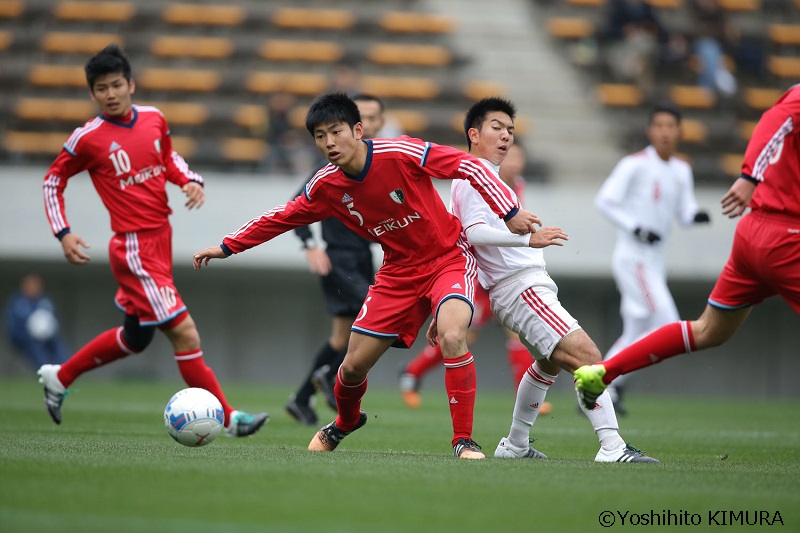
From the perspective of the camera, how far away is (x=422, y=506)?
13.0 ft

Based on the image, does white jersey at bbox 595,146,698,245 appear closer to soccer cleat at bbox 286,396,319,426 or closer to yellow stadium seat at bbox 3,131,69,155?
soccer cleat at bbox 286,396,319,426

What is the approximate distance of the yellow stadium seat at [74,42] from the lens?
19062mm

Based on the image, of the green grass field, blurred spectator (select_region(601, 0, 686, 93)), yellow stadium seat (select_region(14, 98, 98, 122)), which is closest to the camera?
the green grass field

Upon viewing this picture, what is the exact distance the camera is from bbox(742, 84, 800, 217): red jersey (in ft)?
16.9

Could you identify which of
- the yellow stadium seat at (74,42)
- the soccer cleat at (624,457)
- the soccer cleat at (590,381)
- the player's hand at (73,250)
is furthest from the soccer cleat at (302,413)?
the yellow stadium seat at (74,42)

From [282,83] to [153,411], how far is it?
9.85m

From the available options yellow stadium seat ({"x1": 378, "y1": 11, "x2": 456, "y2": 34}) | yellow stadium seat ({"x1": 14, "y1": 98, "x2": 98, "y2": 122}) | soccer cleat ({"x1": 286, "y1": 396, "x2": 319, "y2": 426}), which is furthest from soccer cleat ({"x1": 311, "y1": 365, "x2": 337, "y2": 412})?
yellow stadium seat ({"x1": 378, "y1": 11, "x2": 456, "y2": 34})

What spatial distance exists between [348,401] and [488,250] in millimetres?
1131

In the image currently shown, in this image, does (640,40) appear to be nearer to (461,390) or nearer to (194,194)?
(194,194)

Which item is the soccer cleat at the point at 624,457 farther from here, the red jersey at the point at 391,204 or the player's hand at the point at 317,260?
the player's hand at the point at 317,260

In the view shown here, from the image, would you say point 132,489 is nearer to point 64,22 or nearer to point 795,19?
point 64,22

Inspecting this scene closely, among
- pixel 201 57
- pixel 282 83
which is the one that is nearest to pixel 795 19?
pixel 282 83

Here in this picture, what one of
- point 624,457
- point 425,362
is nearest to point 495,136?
point 624,457

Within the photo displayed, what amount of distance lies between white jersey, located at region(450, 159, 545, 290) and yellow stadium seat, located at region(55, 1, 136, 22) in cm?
1525
